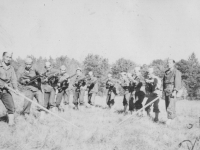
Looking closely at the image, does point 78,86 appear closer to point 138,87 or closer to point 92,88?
point 92,88

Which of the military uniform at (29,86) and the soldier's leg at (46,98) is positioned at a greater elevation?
the military uniform at (29,86)

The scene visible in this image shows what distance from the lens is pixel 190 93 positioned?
4941 cm

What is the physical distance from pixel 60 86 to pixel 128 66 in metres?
40.9

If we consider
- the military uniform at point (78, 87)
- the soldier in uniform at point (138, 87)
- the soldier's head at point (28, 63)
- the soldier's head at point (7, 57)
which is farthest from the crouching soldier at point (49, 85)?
the soldier in uniform at point (138, 87)

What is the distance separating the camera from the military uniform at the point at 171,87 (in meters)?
5.87

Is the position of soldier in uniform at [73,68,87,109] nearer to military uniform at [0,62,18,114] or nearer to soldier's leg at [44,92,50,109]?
soldier's leg at [44,92,50,109]

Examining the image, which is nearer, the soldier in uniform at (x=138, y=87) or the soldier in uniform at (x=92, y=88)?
the soldier in uniform at (x=138, y=87)

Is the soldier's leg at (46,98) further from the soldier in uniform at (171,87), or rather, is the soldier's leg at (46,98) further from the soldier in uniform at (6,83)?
the soldier in uniform at (171,87)

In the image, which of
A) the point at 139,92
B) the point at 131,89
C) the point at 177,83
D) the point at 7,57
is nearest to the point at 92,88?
the point at 131,89

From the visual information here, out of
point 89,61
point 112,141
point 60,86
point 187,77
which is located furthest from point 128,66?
point 112,141

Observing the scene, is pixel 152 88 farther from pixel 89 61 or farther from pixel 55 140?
pixel 89 61

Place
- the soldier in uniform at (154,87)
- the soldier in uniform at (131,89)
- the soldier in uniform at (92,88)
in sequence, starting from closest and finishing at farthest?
1. the soldier in uniform at (154,87)
2. the soldier in uniform at (131,89)
3. the soldier in uniform at (92,88)

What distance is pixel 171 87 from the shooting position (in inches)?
238

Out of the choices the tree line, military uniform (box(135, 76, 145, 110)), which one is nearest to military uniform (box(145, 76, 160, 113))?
military uniform (box(135, 76, 145, 110))
